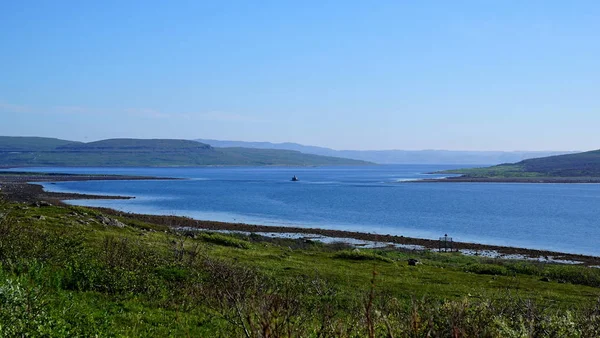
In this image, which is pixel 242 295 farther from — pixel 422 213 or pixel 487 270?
pixel 422 213

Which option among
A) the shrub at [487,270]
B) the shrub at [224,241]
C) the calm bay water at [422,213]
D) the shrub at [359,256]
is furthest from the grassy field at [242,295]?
the calm bay water at [422,213]

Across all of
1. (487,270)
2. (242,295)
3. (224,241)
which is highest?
(242,295)

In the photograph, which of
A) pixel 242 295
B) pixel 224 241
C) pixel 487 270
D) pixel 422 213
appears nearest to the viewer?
pixel 242 295

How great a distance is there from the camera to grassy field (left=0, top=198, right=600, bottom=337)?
748 centimetres

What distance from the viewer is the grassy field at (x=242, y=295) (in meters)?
7.48

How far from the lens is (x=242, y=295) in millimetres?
12719

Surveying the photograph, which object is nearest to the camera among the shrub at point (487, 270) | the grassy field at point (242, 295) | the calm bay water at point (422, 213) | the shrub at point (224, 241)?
the grassy field at point (242, 295)

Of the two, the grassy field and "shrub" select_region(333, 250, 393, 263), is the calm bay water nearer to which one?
"shrub" select_region(333, 250, 393, 263)

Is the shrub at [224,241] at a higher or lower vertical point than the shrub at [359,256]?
higher

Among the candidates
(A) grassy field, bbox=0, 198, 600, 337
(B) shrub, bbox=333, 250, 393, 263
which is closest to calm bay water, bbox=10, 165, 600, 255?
(B) shrub, bbox=333, 250, 393, 263

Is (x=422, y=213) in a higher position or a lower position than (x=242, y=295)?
lower

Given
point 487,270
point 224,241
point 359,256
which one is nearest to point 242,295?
point 359,256

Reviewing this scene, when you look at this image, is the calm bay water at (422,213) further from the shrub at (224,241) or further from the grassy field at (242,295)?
the grassy field at (242,295)

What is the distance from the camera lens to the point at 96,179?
584ft
